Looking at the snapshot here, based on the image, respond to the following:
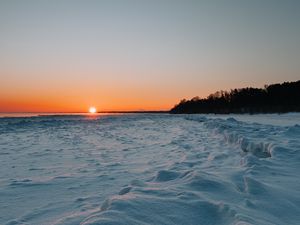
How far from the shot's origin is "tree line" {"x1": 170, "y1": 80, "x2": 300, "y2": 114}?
6226cm

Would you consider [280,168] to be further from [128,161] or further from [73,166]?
[73,166]

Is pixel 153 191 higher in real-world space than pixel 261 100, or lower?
lower

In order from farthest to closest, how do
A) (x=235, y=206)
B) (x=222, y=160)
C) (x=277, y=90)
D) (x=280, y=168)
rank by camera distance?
(x=277, y=90), (x=222, y=160), (x=280, y=168), (x=235, y=206)

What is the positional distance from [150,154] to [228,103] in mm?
101912

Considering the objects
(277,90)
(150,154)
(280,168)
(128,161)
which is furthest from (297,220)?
(277,90)

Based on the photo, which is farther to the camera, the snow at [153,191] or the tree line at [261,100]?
the tree line at [261,100]

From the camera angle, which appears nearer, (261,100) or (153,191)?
(153,191)

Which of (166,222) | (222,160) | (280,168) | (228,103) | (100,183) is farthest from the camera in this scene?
(228,103)

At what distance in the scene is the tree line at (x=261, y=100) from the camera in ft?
204

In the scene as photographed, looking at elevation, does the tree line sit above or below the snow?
above

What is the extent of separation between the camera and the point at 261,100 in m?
78.8

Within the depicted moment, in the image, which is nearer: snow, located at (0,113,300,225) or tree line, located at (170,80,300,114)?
snow, located at (0,113,300,225)

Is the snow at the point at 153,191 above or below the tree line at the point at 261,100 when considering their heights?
below

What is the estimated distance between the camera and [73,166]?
6.59 m
